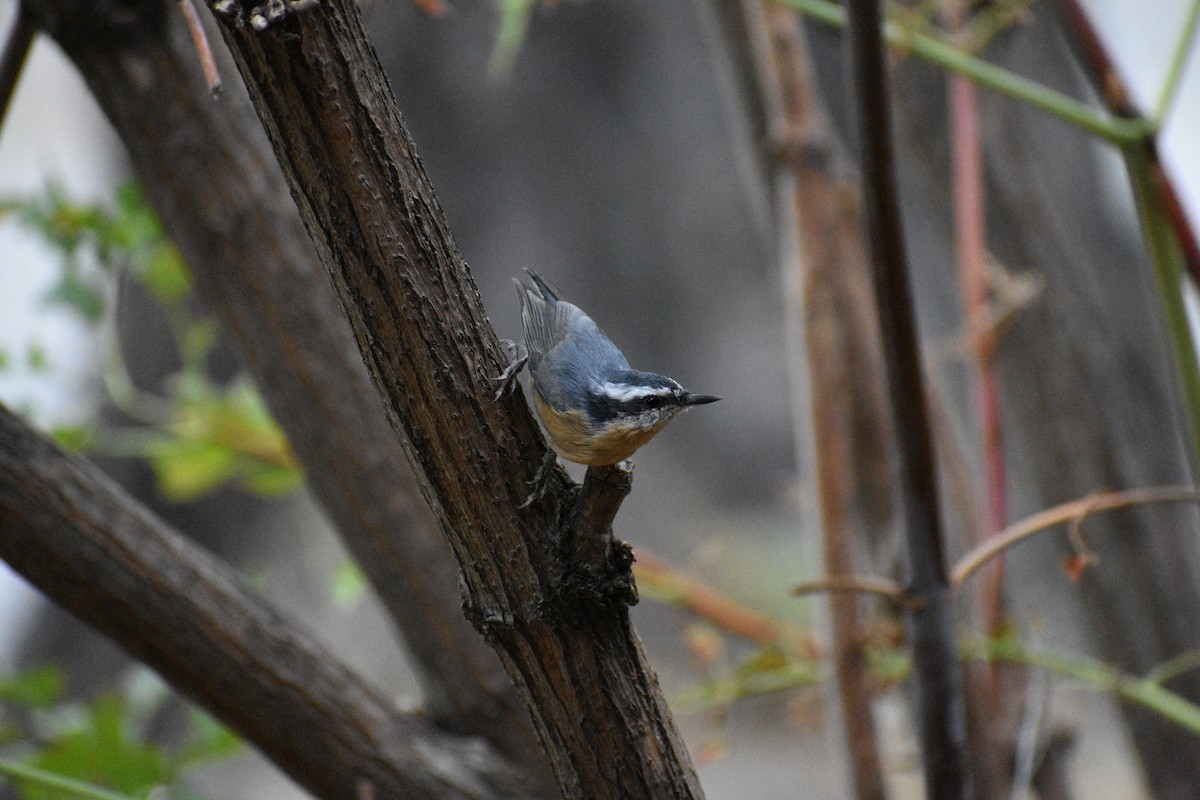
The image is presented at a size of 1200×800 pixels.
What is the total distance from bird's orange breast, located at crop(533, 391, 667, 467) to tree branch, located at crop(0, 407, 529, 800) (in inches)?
15.0

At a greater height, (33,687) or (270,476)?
(270,476)

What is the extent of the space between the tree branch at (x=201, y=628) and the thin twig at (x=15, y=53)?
29 centimetres

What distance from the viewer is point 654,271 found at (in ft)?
17.5

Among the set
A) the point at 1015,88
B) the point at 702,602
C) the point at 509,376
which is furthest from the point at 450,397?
the point at 702,602

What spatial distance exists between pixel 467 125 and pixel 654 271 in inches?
48.0

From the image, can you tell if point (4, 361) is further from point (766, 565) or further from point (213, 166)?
point (766, 565)

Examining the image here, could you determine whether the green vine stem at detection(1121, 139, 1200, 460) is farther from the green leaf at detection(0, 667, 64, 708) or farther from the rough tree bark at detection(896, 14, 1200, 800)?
the green leaf at detection(0, 667, 64, 708)

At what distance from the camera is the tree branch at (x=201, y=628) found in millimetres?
771

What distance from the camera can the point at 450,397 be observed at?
563 millimetres

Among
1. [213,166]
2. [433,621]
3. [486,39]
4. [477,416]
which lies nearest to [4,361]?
[213,166]

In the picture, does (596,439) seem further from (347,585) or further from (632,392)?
(347,585)

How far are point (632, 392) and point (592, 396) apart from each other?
0.09ft

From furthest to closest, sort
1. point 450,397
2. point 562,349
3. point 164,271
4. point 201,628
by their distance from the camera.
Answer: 1. point 164,271
2. point 201,628
3. point 562,349
4. point 450,397

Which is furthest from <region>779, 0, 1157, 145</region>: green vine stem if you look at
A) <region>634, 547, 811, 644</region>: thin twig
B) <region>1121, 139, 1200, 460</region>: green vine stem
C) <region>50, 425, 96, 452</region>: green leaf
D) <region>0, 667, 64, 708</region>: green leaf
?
<region>0, 667, 64, 708</region>: green leaf
